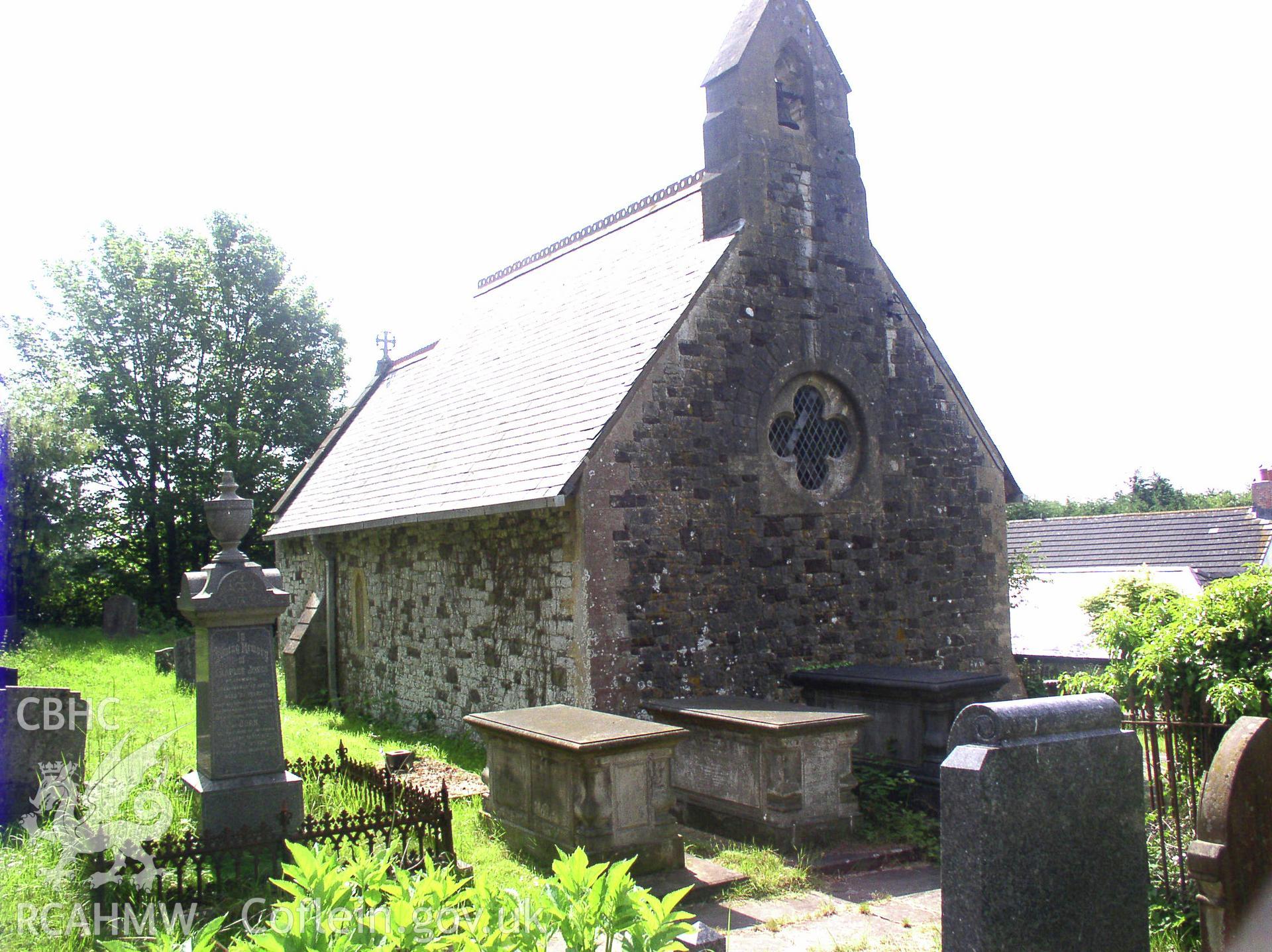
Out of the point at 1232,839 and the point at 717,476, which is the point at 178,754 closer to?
the point at 717,476

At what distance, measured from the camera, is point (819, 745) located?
27.9ft

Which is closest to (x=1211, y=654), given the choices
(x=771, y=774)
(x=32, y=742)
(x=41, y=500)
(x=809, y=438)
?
(x=771, y=774)

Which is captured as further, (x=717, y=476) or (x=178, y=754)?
(x=717, y=476)

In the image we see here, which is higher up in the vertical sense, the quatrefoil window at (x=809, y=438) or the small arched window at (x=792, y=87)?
the small arched window at (x=792, y=87)

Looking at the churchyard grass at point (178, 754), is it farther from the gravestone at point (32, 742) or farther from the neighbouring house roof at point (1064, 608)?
the neighbouring house roof at point (1064, 608)

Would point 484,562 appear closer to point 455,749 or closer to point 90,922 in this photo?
point 455,749

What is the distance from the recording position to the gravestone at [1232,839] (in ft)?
15.7

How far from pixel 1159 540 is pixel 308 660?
23.8 m

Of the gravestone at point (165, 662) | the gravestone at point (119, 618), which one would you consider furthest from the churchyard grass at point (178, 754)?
the gravestone at point (119, 618)

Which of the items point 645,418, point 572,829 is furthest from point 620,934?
point 645,418

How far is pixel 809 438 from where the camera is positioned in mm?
12750

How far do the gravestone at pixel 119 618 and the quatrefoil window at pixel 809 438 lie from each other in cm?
2138

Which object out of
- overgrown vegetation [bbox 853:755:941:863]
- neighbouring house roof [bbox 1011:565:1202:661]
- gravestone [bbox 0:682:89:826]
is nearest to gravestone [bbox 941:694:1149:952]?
overgrown vegetation [bbox 853:755:941:863]

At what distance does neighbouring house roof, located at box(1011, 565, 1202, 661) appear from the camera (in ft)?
78.2
